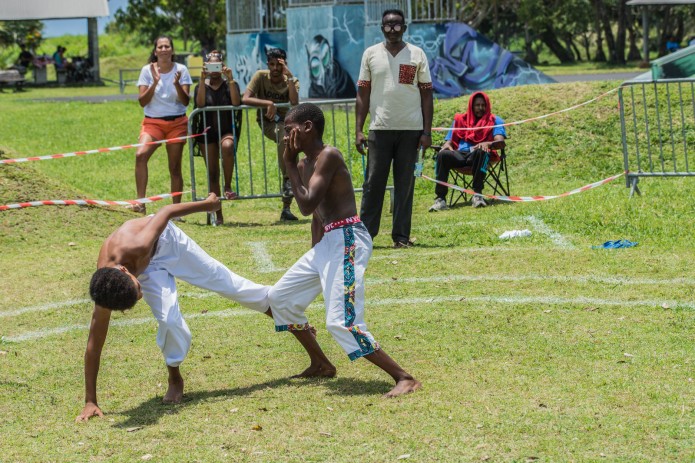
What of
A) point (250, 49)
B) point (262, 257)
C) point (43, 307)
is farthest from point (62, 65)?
point (43, 307)

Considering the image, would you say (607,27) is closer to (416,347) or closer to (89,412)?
(416,347)

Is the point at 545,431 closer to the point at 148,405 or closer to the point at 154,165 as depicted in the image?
the point at 148,405

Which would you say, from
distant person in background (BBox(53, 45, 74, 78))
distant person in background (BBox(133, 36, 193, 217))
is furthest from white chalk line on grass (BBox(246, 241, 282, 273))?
distant person in background (BBox(53, 45, 74, 78))

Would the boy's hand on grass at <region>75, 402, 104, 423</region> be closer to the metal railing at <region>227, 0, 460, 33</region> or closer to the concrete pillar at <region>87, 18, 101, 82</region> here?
the metal railing at <region>227, 0, 460, 33</region>

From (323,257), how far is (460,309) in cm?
206

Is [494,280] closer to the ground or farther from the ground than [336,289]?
closer to the ground

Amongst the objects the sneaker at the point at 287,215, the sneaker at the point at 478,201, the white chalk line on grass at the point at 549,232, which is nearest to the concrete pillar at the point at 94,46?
the sneaker at the point at 287,215

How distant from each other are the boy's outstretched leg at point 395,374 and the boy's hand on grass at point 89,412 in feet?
4.87

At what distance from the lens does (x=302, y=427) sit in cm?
571

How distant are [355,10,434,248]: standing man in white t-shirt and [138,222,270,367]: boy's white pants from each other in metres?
4.04

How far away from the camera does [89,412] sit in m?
6.02

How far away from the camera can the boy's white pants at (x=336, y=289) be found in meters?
6.06

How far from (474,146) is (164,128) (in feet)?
12.0

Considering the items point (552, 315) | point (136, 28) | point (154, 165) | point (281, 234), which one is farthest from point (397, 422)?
point (136, 28)
